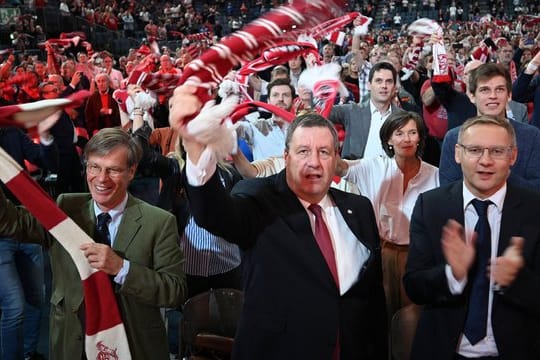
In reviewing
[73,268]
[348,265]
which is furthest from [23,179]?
[348,265]

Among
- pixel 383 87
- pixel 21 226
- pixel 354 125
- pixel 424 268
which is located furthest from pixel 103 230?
pixel 383 87

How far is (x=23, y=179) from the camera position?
7.09ft

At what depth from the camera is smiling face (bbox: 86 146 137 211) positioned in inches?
92.5

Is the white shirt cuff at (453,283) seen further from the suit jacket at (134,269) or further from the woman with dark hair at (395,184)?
the woman with dark hair at (395,184)

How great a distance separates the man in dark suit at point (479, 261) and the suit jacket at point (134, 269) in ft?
2.92

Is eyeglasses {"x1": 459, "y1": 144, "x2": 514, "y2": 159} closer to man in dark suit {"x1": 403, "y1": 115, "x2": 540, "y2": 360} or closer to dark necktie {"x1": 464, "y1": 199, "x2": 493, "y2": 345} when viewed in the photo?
man in dark suit {"x1": 403, "y1": 115, "x2": 540, "y2": 360}

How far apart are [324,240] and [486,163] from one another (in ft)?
1.93

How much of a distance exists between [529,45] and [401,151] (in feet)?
21.6

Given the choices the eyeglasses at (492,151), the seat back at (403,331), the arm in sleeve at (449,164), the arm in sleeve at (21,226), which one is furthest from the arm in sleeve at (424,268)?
the arm in sleeve at (21,226)

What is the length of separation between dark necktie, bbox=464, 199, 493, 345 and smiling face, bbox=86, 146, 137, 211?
1.29m

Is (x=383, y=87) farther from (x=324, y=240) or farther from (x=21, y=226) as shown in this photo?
(x=21, y=226)

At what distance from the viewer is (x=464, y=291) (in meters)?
2.03

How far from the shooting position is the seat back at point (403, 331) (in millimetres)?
2590

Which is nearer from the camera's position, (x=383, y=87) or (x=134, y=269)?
(x=134, y=269)
